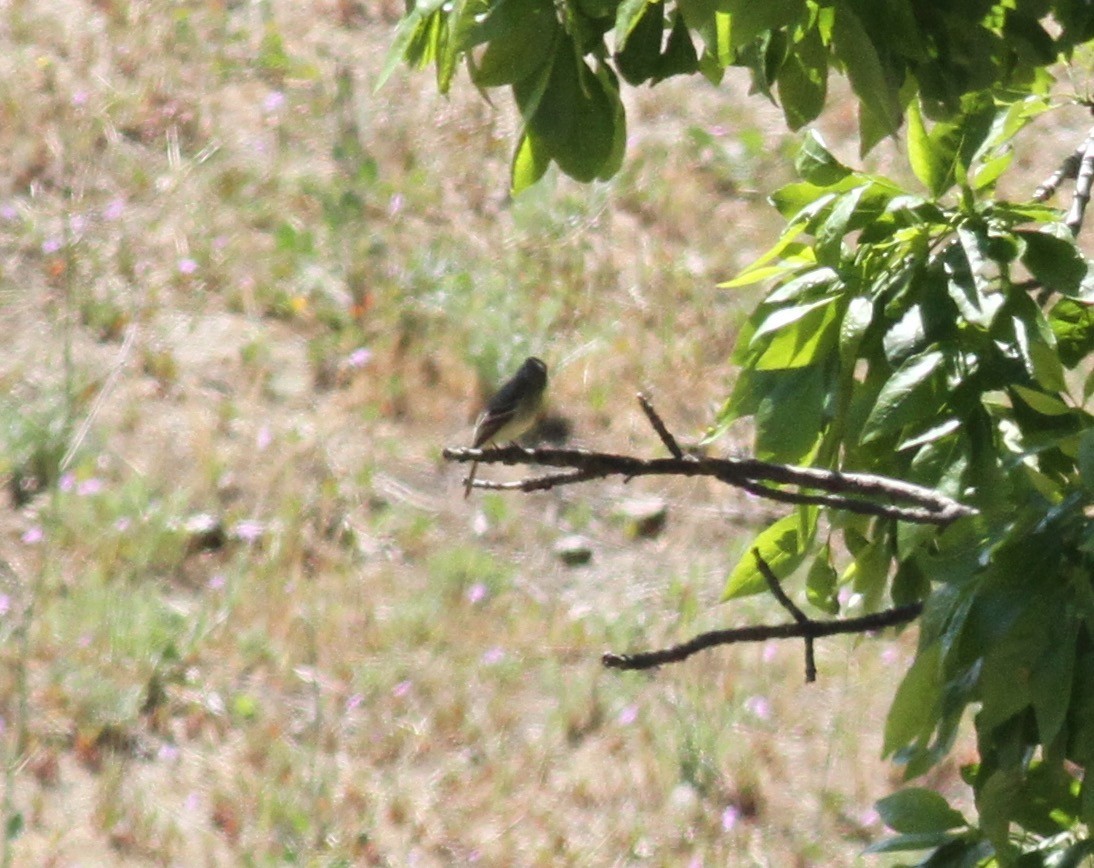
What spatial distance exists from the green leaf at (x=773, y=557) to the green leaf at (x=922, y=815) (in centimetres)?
38

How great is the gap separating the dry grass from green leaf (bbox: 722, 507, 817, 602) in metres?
3.29

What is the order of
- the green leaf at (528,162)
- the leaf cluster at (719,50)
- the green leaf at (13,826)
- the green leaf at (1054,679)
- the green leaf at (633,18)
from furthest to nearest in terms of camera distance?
the green leaf at (13,826) < the green leaf at (528,162) < the green leaf at (633,18) < the leaf cluster at (719,50) < the green leaf at (1054,679)

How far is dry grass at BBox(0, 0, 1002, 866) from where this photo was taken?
704 centimetres

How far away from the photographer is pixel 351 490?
852 cm

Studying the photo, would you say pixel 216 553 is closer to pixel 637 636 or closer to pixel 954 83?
pixel 637 636

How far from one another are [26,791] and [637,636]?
2.74m

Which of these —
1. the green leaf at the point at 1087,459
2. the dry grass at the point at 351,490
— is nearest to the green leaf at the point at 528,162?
the green leaf at the point at 1087,459

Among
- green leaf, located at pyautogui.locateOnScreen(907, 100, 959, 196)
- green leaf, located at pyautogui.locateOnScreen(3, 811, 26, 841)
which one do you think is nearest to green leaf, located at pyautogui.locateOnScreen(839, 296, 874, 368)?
green leaf, located at pyautogui.locateOnScreen(907, 100, 959, 196)

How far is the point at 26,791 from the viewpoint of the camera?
22.5 ft

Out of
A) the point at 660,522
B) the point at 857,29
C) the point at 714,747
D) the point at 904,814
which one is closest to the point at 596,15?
the point at 857,29

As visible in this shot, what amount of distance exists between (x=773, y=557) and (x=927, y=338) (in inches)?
18.9

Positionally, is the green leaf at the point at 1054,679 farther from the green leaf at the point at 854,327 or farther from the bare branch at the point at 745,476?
the green leaf at the point at 854,327

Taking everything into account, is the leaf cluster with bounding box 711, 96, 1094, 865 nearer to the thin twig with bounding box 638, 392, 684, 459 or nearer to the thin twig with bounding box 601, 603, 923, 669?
the thin twig with bounding box 601, 603, 923, 669

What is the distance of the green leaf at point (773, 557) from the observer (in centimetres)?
264
